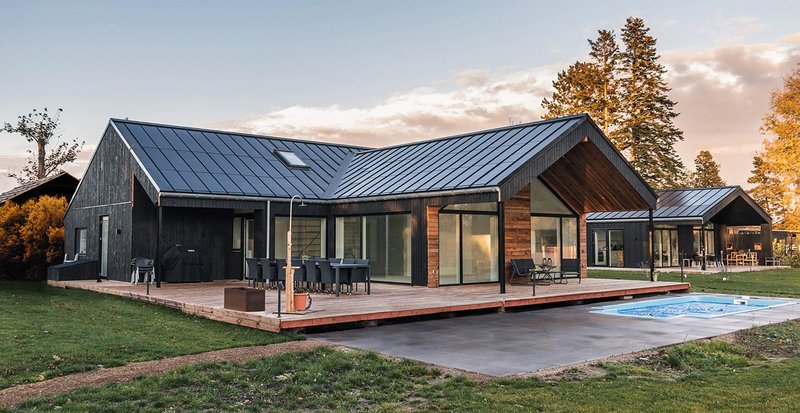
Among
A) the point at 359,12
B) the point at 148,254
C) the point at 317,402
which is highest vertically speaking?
the point at 359,12

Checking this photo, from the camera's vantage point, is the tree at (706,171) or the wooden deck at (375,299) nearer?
the wooden deck at (375,299)

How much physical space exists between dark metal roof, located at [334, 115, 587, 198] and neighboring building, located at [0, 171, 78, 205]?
11300 millimetres

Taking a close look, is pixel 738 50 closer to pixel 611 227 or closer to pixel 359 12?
pixel 611 227

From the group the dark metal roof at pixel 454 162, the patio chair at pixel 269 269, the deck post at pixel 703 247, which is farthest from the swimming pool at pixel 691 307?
Result: the deck post at pixel 703 247

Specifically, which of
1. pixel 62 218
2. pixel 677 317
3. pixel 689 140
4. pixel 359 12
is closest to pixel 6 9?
pixel 62 218

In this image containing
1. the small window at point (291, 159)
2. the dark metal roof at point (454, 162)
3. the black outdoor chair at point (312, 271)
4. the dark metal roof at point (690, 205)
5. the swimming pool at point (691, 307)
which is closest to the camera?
the swimming pool at point (691, 307)

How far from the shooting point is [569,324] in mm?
10648

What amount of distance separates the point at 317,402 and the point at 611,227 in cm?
2451

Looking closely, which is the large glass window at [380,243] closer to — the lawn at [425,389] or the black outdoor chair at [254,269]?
the black outdoor chair at [254,269]

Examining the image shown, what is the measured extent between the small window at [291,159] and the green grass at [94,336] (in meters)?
7.48

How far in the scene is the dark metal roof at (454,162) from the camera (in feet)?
46.1

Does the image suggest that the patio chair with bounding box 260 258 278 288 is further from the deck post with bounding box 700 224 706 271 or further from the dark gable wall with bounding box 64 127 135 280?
the deck post with bounding box 700 224 706 271

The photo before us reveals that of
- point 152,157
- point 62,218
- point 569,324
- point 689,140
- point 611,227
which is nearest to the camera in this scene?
point 569,324

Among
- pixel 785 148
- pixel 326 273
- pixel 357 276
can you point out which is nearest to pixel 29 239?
pixel 326 273
